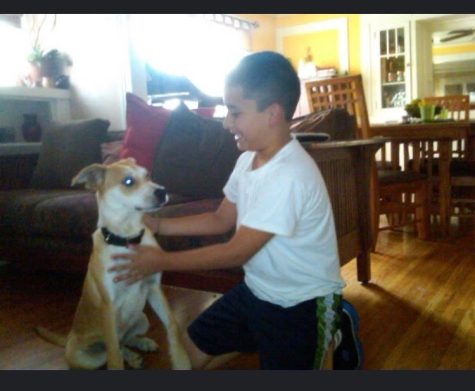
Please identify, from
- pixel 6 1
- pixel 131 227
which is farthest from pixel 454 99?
pixel 6 1

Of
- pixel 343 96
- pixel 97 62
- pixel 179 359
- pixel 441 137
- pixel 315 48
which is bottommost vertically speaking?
pixel 179 359

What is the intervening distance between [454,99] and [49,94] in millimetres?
3109

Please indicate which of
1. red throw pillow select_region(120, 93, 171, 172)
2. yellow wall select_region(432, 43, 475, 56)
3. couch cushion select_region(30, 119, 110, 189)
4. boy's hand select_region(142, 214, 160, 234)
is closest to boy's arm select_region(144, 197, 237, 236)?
boy's hand select_region(142, 214, 160, 234)

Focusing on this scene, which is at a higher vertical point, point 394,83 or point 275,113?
point 394,83

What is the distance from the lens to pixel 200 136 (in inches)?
82.4

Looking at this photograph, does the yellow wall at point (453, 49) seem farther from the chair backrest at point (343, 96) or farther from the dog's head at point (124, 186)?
the dog's head at point (124, 186)

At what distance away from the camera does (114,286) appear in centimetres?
125

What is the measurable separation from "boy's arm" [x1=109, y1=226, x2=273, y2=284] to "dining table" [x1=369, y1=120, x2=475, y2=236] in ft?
7.01

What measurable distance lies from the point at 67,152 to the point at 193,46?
2590mm

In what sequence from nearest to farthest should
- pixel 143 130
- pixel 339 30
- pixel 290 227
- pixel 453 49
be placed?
pixel 290 227, pixel 143 130, pixel 453 49, pixel 339 30

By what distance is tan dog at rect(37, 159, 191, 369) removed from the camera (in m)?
1.27

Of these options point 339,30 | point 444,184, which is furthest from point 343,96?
point 339,30

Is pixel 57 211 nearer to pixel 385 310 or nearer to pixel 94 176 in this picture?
pixel 94 176

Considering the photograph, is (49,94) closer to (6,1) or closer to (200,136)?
(200,136)
